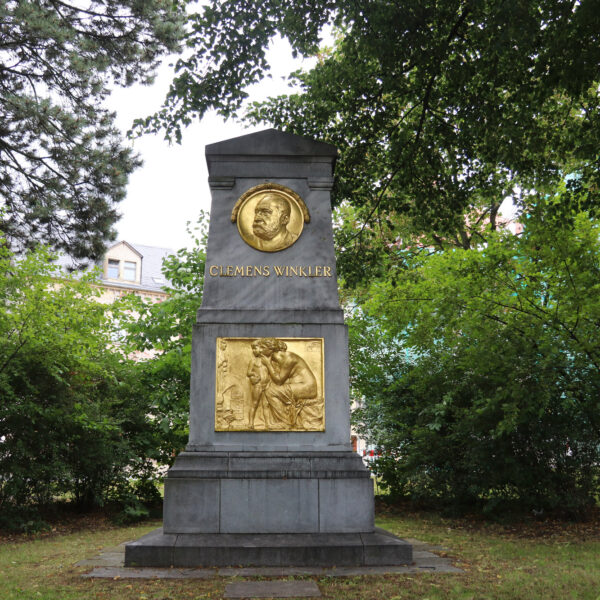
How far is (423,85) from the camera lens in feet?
29.0

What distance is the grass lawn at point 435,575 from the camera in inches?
221

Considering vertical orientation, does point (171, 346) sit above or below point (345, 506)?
above

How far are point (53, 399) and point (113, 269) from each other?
3263 centimetres

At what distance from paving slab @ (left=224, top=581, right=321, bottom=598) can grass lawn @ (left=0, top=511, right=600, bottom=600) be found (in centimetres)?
11

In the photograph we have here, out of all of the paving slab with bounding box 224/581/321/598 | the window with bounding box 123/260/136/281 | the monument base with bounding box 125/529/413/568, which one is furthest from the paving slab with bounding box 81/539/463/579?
the window with bounding box 123/260/136/281

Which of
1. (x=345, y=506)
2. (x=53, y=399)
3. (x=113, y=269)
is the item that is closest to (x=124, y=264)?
(x=113, y=269)

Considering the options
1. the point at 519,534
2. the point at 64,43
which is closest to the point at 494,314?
the point at 519,534

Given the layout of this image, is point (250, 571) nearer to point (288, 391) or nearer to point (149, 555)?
point (149, 555)

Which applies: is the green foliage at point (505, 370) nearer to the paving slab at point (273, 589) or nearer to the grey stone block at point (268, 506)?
the grey stone block at point (268, 506)

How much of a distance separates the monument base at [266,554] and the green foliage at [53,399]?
16.8 feet

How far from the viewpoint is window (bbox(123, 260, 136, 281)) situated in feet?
143

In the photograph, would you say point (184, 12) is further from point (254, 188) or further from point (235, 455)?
point (235, 455)

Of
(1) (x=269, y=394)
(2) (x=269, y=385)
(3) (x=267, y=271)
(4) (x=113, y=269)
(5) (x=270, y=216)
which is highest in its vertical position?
(4) (x=113, y=269)

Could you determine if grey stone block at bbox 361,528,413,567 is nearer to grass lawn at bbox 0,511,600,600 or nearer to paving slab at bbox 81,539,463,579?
paving slab at bbox 81,539,463,579
